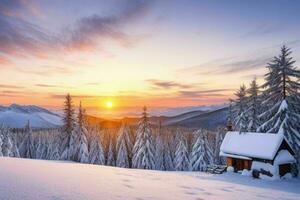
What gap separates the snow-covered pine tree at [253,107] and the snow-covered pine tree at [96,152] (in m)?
33.2

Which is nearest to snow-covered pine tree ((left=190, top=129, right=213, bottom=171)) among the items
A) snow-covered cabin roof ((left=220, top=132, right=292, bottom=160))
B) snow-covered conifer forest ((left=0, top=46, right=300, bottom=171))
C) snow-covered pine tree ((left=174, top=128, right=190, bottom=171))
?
snow-covered conifer forest ((left=0, top=46, right=300, bottom=171))

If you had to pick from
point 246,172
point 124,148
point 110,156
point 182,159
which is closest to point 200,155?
point 182,159

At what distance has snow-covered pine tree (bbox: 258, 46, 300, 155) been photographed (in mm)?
35219

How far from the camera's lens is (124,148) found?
225ft

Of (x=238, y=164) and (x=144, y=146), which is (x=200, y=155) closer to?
(x=144, y=146)

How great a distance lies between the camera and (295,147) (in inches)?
1399

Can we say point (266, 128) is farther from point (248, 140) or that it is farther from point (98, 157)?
point (98, 157)

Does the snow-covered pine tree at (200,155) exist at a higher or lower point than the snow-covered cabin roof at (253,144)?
lower

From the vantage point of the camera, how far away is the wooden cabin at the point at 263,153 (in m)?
33.5

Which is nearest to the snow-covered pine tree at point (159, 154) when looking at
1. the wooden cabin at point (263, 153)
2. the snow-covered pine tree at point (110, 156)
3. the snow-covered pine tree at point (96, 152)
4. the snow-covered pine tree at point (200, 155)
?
the snow-covered pine tree at point (110, 156)

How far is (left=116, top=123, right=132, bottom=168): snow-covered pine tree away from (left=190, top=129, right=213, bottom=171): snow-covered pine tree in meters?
14.9

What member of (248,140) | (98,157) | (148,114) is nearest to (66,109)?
(148,114)

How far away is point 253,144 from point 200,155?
2578 cm

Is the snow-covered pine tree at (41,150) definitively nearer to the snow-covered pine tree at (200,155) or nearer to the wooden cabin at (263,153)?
the snow-covered pine tree at (200,155)
